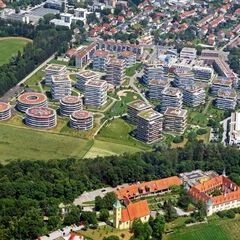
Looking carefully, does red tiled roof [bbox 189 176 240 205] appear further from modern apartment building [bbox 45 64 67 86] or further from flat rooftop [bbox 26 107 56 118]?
modern apartment building [bbox 45 64 67 86]

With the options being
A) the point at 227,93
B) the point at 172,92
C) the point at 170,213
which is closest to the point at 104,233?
the point at 170,213

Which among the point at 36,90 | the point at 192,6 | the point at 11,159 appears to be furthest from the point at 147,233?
the point at 192,6

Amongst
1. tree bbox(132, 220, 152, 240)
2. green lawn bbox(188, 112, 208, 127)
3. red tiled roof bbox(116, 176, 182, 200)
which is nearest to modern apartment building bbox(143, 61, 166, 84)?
green lawn bbox(188, 112, 208, 127)

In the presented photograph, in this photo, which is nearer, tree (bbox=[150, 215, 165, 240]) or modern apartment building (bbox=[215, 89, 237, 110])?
tree (bbox=[150, 215, 165, 240])

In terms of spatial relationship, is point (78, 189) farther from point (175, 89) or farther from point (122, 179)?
point (175, 89)

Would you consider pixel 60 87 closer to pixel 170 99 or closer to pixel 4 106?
pixel 4 106

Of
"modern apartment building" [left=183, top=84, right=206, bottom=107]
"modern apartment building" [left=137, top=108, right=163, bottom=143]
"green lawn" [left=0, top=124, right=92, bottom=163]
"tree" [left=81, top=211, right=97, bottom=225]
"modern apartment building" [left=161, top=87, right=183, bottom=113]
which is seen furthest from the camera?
"modern apartment building" [left=183, top=84, right=206, bottom=107]
